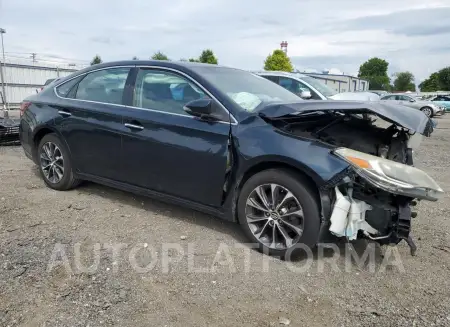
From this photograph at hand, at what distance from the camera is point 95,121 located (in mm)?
4484

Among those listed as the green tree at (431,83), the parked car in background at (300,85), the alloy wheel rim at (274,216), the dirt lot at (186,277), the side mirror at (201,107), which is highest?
the green tree at (431,83)

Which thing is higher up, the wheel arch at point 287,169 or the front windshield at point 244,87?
the front windshield at point 244,87

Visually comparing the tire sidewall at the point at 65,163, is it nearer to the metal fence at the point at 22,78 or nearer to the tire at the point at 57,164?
the tire at the point at 57,164

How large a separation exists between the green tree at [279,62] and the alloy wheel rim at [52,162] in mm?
44960

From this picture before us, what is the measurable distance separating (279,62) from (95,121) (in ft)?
152

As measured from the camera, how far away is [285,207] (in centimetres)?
338

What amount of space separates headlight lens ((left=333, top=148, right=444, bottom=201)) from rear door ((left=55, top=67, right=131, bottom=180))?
237 centimetres

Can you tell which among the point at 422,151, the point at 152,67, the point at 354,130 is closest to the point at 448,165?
the point at 422,151

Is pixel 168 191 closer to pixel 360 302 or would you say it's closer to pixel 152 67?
pixel 152 67

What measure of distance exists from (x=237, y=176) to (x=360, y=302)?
1.39 meters

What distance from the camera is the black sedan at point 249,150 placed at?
313cm

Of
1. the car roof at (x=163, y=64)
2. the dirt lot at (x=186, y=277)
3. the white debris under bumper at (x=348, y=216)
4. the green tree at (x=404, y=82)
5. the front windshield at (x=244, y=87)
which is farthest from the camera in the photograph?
the green tree at (x=404, y=82)

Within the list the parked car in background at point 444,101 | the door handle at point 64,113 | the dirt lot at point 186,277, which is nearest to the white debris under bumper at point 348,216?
the dirt lot at point 186,277

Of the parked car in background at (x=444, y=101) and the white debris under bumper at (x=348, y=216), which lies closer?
the white debris under bumper at (x=348, y=216)
